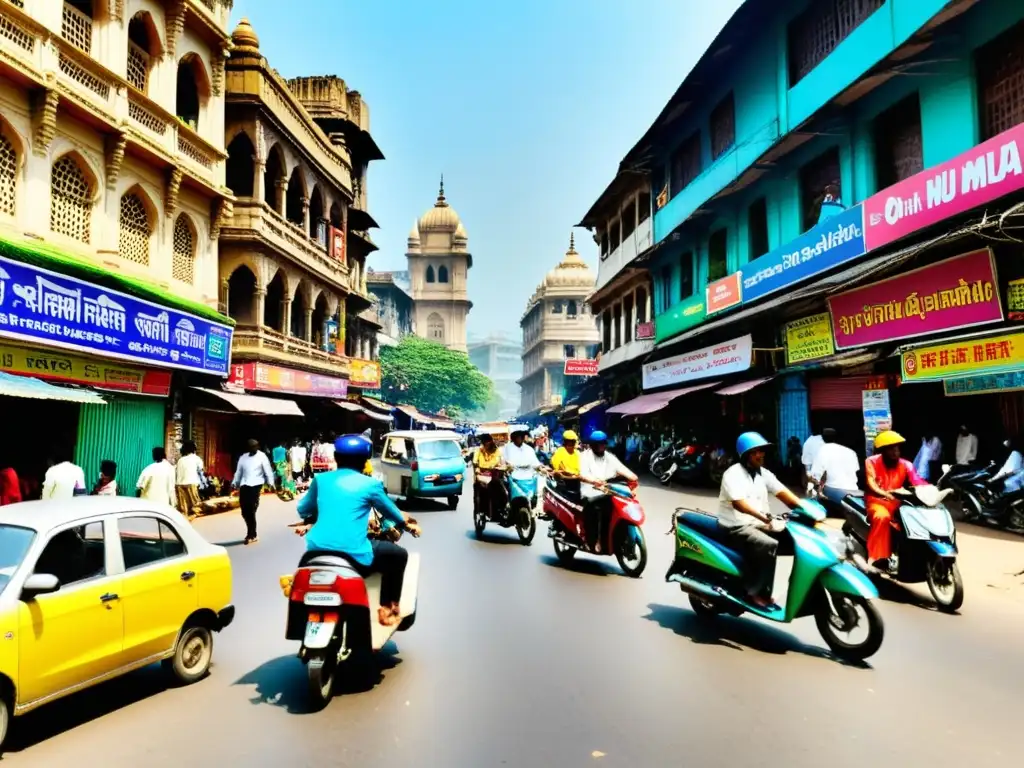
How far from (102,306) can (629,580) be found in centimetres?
983

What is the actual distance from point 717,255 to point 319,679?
19.7 m

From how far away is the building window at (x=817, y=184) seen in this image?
1501 cm

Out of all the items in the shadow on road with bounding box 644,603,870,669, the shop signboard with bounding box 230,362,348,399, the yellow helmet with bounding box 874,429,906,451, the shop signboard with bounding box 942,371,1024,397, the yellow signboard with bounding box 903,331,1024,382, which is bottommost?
the shadow on road with bounding box 644,603,870,669

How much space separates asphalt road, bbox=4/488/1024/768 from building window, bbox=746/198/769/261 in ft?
45.7

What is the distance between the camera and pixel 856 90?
42.9 feet

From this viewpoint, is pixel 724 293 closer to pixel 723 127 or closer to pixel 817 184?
pixel 817 184

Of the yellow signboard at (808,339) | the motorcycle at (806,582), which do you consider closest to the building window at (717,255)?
the yellow signboard at (808,339)

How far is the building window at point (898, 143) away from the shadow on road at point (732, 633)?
10270mm

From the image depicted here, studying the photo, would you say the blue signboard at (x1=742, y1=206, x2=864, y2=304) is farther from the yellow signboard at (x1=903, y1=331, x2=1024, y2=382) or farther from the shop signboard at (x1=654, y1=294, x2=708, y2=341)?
the shop signboard at (x1=654, y1=294, x2=708, y2=341)

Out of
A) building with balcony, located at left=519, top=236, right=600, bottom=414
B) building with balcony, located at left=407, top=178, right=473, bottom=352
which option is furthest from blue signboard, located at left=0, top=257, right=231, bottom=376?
building with balcony, located at left=407, top=178, right=473, bottom=352

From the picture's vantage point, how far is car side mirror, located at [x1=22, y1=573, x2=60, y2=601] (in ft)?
10.9

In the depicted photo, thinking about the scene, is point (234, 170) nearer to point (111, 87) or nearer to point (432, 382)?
point (111, 87)

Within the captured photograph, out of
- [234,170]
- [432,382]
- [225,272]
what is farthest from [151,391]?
[432,382]

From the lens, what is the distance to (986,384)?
10.1m
